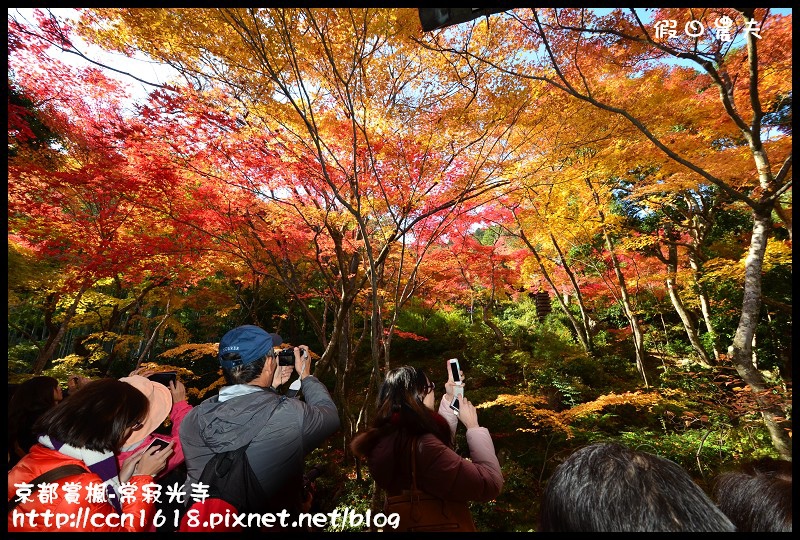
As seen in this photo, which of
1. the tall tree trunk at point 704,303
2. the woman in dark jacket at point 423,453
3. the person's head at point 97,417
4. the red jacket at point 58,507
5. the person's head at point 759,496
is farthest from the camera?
the tall tree trunk at point 704,303

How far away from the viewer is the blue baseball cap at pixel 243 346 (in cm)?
193

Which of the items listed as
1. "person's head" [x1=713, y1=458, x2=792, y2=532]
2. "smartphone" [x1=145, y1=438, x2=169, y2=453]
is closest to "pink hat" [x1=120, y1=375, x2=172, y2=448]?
"smartphone" [x1=145, y1=438, x2=169, y2=453]

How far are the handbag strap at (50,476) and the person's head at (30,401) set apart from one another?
1156mm

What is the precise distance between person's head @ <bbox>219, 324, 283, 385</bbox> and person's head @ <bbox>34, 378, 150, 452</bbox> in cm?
49

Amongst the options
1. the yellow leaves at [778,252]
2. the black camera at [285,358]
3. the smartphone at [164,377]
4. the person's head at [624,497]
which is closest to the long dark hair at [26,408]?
the smartphone at [164,377]

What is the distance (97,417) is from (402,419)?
1.64 meters

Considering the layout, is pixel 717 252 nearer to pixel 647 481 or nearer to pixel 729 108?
pixel 729 108

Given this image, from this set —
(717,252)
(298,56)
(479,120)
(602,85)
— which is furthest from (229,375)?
(717,252)

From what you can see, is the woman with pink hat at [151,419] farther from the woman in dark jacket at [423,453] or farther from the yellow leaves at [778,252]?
the yellow leaves at [778,252]

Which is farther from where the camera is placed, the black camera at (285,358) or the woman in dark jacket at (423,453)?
the black camera at (285,358)

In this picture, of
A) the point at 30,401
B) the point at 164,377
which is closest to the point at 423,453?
the point at 164,377

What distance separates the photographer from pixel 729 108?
3.81 meters

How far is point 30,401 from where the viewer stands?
244 centimetres

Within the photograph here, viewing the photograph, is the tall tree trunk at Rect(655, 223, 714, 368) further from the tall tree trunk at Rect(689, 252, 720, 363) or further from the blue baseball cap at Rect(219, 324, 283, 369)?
the blue baseball cap at Rect(219, 324, 283, 369)
